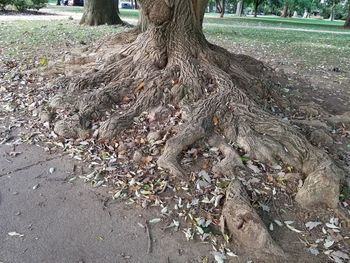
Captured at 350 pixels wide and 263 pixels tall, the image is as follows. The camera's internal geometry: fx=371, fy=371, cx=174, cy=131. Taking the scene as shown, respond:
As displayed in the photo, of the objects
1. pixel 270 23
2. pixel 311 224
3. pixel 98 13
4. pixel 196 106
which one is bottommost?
pixel 270 23

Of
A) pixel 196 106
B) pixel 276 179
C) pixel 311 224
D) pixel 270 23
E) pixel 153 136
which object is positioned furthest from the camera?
pixel 270 23

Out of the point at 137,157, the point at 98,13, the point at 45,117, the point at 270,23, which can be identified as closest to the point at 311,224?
the point at 137,157

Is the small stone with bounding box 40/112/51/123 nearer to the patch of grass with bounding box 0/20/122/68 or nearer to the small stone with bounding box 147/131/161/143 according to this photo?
the small stone with bounding box 147/131/161/143

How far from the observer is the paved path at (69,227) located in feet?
8.57

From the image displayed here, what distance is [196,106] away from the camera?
4.12 metres

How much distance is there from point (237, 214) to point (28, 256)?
153 cm

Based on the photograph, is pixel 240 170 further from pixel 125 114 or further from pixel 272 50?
pixel 272 50

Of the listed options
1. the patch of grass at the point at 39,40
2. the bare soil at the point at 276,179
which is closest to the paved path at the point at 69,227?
the bare soil at the point at 276,179

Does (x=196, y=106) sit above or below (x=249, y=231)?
above

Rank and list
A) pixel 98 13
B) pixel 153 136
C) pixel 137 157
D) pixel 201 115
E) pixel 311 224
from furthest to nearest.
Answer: pixel 98 13
pixel 201 115
pixel 153 136
pixel 137 157
pixel 311 224

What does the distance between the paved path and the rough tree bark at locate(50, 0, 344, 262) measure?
554 millimetres

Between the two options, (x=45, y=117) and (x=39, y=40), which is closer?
(x=45, y=117)

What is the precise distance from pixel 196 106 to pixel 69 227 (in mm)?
1934

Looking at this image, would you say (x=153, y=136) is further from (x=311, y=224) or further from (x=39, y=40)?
(x=39, y=40)
